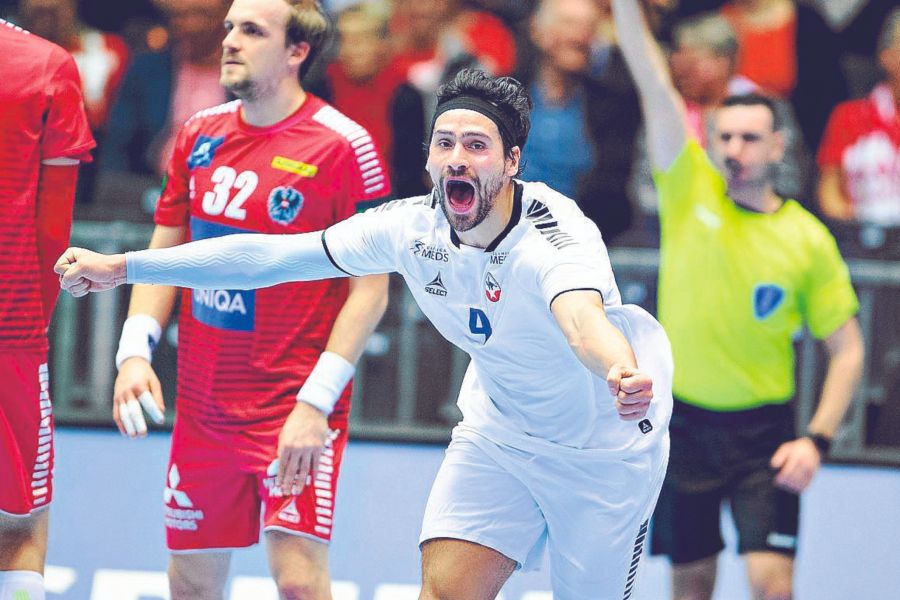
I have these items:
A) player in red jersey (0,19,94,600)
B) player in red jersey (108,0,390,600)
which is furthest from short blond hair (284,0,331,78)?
player in red jersey (0,19,94,600)

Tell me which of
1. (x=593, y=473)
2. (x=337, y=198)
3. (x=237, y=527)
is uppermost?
(x=337, y=198)

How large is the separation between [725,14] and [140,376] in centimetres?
508

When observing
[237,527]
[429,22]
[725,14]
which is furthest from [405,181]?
[237,527]

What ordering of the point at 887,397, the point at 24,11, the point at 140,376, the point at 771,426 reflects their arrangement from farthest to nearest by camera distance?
1. the point at 24,11
2. the point at 887,397
3. the point at 771,426
4. the point at 140,376

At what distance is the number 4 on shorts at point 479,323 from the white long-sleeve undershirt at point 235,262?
43cm

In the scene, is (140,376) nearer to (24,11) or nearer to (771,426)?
(771,426)

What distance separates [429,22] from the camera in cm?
882

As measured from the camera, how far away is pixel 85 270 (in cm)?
418

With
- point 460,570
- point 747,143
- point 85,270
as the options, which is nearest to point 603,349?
point 460,570

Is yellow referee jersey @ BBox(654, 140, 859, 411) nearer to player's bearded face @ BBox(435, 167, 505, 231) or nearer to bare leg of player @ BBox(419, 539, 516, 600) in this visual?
bare leg of player @ BBox(419, 539, 516, 600)

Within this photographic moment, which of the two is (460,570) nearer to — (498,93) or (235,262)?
(235,262)

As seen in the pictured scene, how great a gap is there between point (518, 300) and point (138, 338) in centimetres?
143

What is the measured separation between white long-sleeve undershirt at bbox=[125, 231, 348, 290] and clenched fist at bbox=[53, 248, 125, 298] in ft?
0.40

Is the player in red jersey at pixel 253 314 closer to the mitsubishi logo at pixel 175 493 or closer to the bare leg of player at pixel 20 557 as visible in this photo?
the mitsubishi logo at pixel 175 493
